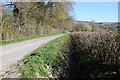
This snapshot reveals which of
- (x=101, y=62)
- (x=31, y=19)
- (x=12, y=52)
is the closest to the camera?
(x=101, y=62)

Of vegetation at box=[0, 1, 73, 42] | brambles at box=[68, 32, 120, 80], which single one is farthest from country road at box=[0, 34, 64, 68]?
vegetation at box=[0, 1, 73, 42]

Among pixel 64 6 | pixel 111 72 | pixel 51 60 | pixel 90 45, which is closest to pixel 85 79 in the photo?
pixel 111 72

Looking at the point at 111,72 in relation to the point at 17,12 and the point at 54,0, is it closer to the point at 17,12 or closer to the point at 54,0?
the point at 17,12

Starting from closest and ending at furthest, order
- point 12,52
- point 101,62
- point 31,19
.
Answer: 1. point 101,62
2. point 12,52
3. point 31,19

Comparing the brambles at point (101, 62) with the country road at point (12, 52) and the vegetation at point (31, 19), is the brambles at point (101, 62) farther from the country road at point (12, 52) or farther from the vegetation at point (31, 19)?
the vegetation at point (31, 19)

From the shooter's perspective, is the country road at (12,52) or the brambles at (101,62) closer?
the country road at (12,52)

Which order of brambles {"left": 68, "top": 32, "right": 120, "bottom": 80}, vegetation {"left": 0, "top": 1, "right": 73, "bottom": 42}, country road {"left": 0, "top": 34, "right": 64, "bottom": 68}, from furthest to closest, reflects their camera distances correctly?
vegetation {"left": 0, "top": 1, "right": 73, "bottom": 42} < brambles {"left": 68, "top": 32, "right": 120, "bottom": 80} < country road {"left": 0, "top": 34, "right": 64, "bottom": 68}

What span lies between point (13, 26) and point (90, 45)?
1879 centimetres

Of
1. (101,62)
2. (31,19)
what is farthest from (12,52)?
(31,19)

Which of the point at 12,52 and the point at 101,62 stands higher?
the point at 12,52

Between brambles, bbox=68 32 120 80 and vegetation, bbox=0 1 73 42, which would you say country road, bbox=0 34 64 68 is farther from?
vegetation, bbox=0 1 73 42

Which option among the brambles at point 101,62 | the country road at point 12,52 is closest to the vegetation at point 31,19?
the country road at point 12,52

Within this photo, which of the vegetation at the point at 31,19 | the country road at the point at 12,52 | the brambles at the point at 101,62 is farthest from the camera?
the vegetation at the point at 31,19

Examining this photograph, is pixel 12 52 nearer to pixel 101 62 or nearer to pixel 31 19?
pixel 101 62
